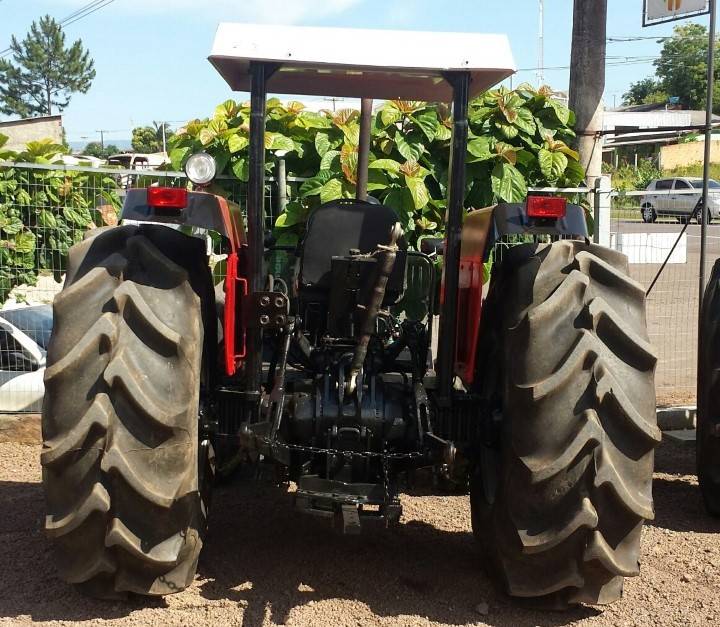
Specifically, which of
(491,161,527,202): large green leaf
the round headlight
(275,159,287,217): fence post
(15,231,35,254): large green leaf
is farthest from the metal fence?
the round headlight

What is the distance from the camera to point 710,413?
5.28m

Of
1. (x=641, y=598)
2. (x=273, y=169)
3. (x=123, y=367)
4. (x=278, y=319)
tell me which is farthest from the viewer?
(x=273, y=169)

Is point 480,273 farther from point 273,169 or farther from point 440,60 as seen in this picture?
point 273,169

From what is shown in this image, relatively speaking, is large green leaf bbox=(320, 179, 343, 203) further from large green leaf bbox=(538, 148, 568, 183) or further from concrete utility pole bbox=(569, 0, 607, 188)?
concrete utility pole bbox=(569, 0, 607, 188)

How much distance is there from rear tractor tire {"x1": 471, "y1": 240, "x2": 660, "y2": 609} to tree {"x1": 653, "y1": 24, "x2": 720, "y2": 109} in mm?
75919

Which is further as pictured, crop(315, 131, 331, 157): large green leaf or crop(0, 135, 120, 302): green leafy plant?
crop(315, 131, 331, 157): large green leaf

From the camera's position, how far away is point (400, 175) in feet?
26.0

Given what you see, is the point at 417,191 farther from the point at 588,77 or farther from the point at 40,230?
the point at 40,230

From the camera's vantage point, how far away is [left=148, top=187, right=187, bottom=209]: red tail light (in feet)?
12.6

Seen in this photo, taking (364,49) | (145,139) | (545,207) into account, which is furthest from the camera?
(145,139)

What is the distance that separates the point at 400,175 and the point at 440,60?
14.2 ft

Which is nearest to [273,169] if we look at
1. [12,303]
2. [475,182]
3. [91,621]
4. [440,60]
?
[475,182]

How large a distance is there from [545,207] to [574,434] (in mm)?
933

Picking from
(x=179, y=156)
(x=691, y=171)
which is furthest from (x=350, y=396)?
(x=691, y=171)
